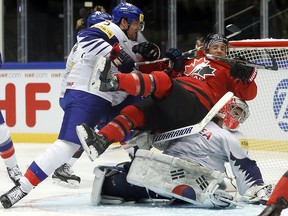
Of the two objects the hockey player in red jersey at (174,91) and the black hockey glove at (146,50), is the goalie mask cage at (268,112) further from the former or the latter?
the black hockey glove at (146,50)

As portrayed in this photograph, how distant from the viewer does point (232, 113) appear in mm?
4234

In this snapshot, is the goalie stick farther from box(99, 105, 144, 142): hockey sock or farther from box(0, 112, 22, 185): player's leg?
box(0, 112, 22, 185): player's leg

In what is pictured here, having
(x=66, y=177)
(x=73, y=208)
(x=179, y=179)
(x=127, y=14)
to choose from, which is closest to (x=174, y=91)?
(x=179, y=179)

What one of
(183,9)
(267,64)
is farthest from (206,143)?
(183,9)

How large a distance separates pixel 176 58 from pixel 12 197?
1.05 meters

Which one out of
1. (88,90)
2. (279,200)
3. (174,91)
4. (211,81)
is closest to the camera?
(279,200)

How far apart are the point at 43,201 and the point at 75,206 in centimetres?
26

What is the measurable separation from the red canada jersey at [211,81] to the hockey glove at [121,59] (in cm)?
28

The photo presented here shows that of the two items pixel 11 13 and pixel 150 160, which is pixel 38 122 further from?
pixel 150 160

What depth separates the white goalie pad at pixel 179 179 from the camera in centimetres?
396

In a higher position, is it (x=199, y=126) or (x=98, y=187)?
(x=199, y=126)

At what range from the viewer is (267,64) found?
476cm

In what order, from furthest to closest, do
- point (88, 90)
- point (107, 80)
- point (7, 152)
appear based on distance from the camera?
point (7, 152)
point (88, 90)
point (107, 80)

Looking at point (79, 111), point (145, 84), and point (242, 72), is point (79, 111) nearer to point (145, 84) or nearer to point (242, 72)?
point (145, 84)
